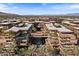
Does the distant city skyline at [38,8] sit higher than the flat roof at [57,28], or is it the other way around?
the distant city skyline at [38,8]

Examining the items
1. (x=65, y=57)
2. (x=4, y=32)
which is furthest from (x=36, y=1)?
(x=65, y=57)

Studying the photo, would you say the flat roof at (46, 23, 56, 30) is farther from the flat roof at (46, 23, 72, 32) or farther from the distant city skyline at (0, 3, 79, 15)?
the distant city skyline at (0, 3, 79, 15)

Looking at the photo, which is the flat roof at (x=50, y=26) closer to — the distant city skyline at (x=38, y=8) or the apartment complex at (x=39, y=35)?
the apartment complex at (x=39, y=35)

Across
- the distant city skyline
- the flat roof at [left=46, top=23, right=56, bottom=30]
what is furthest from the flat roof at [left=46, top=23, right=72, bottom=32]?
the distant city skyline

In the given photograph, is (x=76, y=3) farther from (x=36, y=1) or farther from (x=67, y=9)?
(x=36, y=1)

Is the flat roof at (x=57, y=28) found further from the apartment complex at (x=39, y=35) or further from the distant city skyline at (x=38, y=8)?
the distant city skyline at (x=38, y=8)

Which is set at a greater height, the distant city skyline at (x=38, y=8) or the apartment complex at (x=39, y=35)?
the distant city skyline at (x=38, y=8)

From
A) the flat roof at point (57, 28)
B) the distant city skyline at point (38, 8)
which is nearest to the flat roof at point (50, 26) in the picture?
the flat roof at point (57, 28)

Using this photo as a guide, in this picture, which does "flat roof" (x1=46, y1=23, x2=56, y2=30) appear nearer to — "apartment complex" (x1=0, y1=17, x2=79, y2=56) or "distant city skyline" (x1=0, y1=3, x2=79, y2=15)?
"apartment complex" (x1=0, y1=17, x2=79, y2=56)

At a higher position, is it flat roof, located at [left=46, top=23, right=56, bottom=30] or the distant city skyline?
the distant city skyline

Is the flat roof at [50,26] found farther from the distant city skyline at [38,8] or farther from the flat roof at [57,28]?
the distant city skyline at [38,8]
